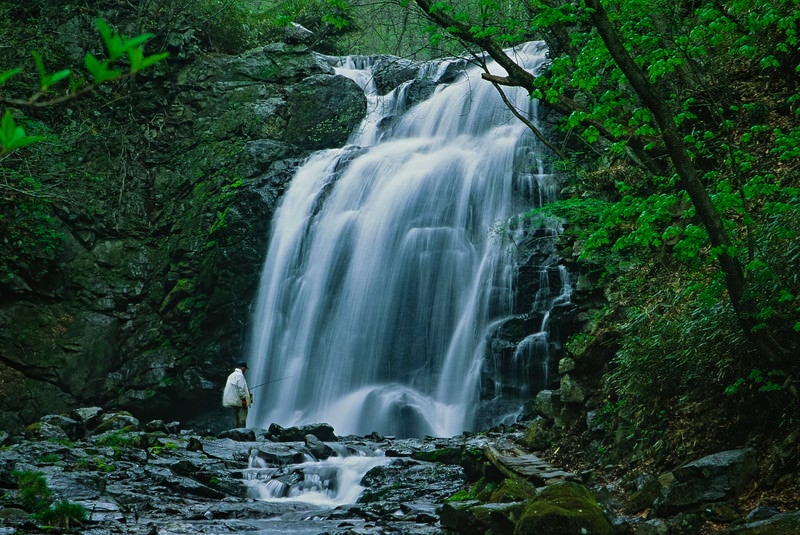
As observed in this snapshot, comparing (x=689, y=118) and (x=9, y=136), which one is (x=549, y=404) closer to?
(x=689, y=118)

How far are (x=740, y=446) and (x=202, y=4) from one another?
24.9m

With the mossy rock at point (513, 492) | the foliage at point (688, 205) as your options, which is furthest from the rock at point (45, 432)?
the foliage at point (688, 205)

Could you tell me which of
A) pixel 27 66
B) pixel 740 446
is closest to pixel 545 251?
pixel 740 446

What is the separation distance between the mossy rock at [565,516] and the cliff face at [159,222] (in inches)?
557

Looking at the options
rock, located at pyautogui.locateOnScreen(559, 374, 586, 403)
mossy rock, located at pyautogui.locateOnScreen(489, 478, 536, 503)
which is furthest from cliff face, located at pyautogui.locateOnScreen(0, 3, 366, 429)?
mossy rock, located at pyautogui.locateOnScreen(489, 478, 536, 503)

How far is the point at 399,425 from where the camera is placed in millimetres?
14195

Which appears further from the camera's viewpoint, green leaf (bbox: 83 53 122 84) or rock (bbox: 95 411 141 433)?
rock (bbox: 95 411 141 433)

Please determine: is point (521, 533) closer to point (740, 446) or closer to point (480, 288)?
point (740, 446)

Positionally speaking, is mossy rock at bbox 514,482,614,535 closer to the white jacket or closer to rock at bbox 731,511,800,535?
rock at bbox 731,511,800,535

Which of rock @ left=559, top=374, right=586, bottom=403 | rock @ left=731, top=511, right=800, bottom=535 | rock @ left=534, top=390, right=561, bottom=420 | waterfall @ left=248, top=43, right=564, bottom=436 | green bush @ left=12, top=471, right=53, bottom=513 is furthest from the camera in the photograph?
waterfall @ left=248, top=43, right=564, bottom=436

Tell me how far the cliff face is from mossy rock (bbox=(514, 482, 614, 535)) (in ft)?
46.4

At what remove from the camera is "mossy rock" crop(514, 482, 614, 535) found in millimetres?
4867

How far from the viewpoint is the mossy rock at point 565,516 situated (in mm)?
4867

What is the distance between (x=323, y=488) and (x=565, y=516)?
534 cm
